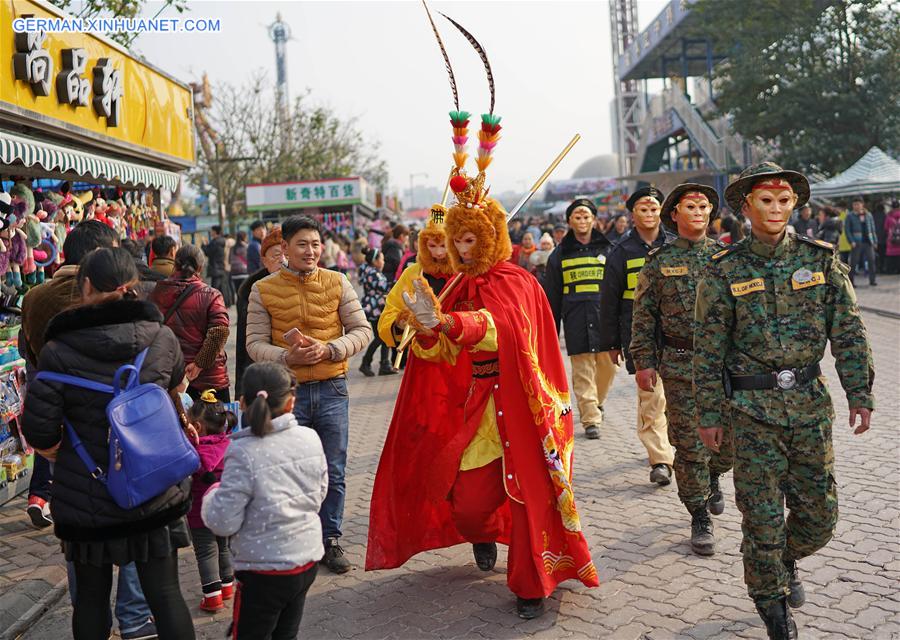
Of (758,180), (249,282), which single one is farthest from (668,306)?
(249,282)

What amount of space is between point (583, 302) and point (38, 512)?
474 centimetres

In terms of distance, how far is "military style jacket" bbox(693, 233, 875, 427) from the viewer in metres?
4.05

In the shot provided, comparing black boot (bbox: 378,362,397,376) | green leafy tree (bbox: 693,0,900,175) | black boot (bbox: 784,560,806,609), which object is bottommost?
black boot (bbox: 784,560,806,609)

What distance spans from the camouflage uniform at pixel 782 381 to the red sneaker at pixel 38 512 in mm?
4580

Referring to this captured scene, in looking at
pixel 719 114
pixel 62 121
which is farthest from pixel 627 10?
pixel 62 121

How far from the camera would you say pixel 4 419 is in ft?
23.4

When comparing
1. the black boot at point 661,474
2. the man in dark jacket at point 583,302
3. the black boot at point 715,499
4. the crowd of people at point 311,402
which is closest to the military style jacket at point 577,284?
the man in dark jacket at point 583,302

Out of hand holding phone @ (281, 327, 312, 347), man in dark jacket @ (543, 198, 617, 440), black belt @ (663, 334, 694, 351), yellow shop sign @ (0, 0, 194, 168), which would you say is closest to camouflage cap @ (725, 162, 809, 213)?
black belt @ (663, 334, 694, 351)

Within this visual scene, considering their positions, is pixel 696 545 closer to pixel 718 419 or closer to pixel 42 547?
pixel 718 419

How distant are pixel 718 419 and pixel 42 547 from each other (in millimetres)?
4366

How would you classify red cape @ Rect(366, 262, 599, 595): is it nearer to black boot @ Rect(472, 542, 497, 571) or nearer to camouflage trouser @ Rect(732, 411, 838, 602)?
black boot @ Rect(472, 542, 497, 571)

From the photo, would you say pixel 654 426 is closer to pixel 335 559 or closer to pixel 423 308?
pixel 335 559

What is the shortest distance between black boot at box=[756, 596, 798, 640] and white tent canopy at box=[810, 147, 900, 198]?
2020 centimetres

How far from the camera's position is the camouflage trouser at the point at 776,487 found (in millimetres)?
4035
